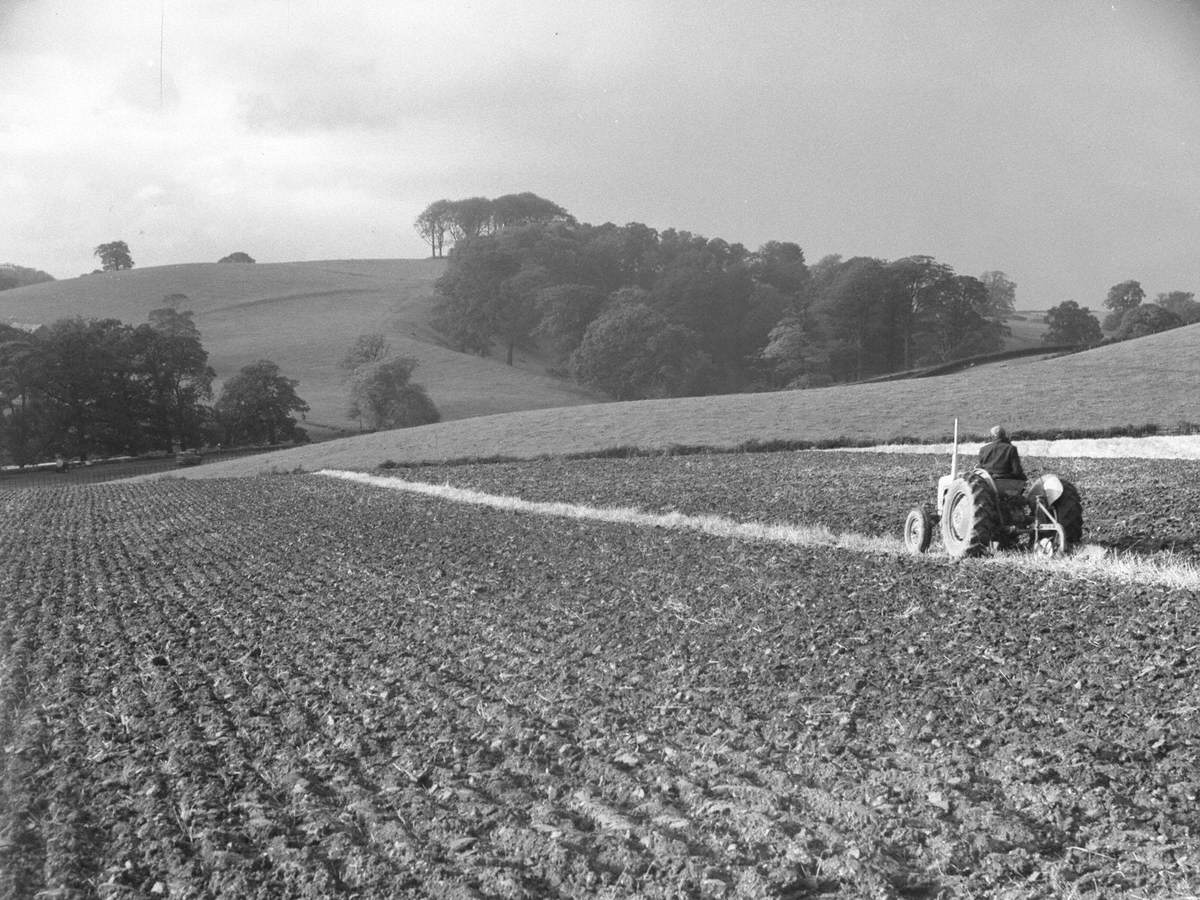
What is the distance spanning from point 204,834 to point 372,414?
9221cm

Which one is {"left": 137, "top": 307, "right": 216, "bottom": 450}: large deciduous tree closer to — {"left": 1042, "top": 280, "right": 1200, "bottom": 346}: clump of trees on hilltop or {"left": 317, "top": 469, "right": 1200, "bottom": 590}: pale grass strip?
{"left": 317, "top": 469, "right": 1200, "bottom": 590}: pale grass strip

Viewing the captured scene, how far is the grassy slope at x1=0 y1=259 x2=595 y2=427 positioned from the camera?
11150 cm

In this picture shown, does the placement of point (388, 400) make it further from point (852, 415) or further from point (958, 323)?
point (958, 323)

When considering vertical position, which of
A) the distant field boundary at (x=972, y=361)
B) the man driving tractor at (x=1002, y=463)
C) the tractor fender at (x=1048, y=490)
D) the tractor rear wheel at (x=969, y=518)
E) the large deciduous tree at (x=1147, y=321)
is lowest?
the tractor rear wheel at (x=969, y=518)

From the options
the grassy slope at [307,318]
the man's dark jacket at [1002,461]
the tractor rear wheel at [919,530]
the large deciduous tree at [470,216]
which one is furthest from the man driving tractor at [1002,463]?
the large deciduous tree at [470,216]

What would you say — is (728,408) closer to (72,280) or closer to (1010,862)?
(1010,862)

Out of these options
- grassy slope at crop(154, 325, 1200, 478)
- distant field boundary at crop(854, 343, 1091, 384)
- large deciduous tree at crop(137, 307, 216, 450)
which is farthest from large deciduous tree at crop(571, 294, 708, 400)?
grassy slope at crop(154, 325, 1200, 478)

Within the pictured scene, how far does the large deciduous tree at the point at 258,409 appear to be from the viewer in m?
90.1

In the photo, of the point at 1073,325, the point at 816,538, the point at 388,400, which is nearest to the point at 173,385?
the point at 388,400

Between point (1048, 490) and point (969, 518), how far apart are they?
1127 mm

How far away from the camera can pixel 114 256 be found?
598 feet

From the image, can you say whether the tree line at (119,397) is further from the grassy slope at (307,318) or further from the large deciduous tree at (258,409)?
the grassy slope at (307,318)

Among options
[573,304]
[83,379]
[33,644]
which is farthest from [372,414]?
[33,644]

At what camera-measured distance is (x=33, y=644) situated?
43.7 feet
